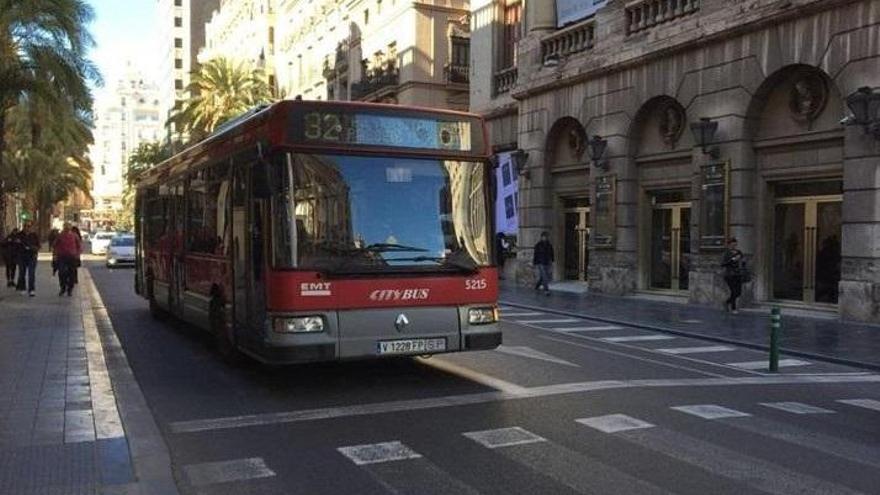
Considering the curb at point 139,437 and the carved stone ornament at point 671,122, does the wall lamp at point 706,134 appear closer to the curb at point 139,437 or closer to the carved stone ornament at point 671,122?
Result: the carved stone ornament at point 671,122

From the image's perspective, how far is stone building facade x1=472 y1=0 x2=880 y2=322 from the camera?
641 inches

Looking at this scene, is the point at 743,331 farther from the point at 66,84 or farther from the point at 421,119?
the point at 66,84

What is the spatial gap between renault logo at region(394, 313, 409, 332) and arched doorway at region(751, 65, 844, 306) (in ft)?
38.3

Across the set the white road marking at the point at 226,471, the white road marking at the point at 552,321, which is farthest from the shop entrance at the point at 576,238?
the white road marking at the point at 226,471

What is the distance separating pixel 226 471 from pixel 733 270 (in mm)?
14120

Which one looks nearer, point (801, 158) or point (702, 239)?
point (801, 158)

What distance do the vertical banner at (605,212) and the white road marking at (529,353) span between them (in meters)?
11.0

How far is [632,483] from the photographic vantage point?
5648mm

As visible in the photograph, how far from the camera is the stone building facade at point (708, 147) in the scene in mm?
16281

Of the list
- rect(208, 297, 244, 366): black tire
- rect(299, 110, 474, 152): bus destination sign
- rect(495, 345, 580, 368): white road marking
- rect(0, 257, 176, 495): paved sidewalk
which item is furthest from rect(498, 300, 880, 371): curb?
rect(0, 257, 176, 495): paved sidewalk

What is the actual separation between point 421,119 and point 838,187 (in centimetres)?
1135

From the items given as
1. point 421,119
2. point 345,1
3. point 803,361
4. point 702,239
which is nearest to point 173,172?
point 421,119

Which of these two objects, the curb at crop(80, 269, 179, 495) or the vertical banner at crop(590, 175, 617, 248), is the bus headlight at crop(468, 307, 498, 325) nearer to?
the curb at crop(80, 269, 179, 495)

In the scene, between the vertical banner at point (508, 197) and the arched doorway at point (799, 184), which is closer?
the arched doorway at point (799, 184)
